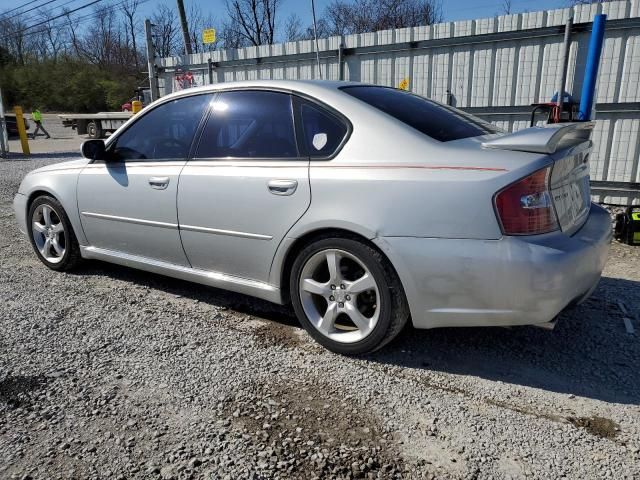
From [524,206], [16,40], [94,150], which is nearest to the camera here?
[524,206]

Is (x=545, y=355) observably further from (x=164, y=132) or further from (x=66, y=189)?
(x=66, y=189)

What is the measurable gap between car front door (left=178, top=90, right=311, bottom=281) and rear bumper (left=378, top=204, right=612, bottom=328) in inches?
28.6

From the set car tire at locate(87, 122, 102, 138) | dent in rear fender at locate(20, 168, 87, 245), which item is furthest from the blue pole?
car tire at locate(87, 122, 102, 138)

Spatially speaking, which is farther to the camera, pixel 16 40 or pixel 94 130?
pixel 16 40

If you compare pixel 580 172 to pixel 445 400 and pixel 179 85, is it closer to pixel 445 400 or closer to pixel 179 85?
pixel 445 400

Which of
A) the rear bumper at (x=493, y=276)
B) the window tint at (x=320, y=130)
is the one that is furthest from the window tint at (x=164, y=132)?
the rear bumper at (x=493, y=276)

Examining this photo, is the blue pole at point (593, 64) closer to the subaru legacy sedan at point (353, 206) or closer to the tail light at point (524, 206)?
the subaru legacy sedan at point (353, 206)

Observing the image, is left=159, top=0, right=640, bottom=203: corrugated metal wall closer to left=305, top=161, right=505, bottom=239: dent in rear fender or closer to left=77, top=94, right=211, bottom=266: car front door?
left=77, top=94, right=211, bottom=266: car front door

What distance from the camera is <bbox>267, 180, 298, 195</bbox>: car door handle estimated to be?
2.85 m

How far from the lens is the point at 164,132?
365 centimetres

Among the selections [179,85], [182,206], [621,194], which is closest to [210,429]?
[182,206]

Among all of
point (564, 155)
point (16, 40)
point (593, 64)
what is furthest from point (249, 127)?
point (16, 40)

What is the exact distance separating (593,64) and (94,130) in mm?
22178

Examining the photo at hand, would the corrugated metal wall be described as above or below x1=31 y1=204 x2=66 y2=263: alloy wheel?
above
